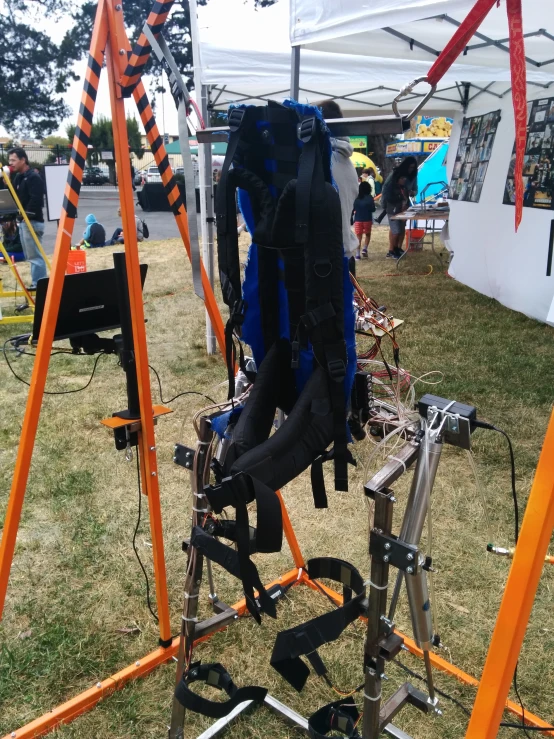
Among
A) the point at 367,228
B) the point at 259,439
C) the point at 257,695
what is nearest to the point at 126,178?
the point at 259,439

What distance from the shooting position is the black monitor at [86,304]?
8.21 feet

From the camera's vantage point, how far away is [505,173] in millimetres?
7754

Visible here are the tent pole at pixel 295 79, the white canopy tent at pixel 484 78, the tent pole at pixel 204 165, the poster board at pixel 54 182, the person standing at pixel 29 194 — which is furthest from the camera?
the poster board at pixel 54 182

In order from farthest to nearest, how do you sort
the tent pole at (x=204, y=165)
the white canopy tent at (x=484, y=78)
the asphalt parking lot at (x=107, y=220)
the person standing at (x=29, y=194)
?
the asphalt parking lot at (x=107, y=220) < the person standing at (x=29, y=194) < the tent pole at (x=204, y=165) < the white canopy tent at (x=484, y=78)

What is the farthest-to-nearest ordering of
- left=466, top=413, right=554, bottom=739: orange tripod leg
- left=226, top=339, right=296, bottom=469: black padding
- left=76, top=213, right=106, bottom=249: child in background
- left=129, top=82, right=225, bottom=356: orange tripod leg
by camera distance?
left=76, top=213, right=106, bottom=249: child in background < left=129, top=82, right=225, bottom=356: orange tripod leg < left=226, top=339, right=296, bottom=469: black padding < left=466, top=413, right=554, bottom=739: orange tripod leg

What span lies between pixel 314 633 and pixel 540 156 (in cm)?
671

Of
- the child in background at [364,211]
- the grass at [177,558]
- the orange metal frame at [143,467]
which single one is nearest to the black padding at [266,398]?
the orange metal frame at [143,467]

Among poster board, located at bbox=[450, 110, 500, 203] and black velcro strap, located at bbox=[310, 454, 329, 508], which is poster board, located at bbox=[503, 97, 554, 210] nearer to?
poster board, located at bbox=[450, 110, 500, 203]

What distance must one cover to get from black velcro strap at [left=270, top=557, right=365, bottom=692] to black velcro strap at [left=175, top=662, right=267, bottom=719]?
1.01 feet

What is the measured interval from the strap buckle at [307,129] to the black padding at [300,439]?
566 millimetres

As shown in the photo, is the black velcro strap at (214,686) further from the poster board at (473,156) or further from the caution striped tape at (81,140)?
the poster board at (473,156)

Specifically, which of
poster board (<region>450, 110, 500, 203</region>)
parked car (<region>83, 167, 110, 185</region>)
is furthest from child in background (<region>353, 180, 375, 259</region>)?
parked car (<region>83, 167, 110, 185</region>)

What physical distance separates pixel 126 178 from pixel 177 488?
2.25m

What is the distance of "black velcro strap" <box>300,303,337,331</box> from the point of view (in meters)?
1.46
